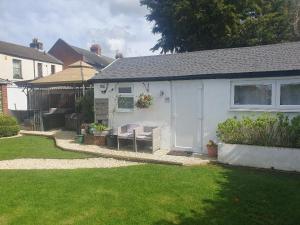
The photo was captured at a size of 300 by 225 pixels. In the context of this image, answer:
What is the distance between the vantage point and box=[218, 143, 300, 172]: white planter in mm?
7926

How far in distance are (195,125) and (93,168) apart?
420cm

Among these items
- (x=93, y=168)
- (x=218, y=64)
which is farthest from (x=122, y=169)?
(x=218, y=64)

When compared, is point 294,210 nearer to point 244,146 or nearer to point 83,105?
point 244,146

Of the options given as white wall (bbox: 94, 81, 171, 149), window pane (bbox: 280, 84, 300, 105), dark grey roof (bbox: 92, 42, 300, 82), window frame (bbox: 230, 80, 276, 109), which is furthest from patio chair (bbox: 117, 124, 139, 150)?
window pane (bbox: 280, 84, 300, 105)

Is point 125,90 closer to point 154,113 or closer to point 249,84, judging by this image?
point 154,113

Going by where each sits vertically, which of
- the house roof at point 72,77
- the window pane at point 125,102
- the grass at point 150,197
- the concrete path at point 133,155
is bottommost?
the grass at point 150,197

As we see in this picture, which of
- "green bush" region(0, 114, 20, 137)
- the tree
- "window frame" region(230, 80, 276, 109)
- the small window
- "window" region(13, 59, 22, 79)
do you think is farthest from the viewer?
"window" region(13, 59, 22, 79)

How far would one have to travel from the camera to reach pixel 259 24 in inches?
864

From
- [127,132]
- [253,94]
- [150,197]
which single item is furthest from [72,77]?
[150,197]

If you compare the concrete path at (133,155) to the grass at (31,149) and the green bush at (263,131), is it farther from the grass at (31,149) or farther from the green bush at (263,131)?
the green bush at (263,131)

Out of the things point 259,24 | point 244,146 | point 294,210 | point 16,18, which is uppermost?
point 259,24

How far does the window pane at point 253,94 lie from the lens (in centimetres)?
922

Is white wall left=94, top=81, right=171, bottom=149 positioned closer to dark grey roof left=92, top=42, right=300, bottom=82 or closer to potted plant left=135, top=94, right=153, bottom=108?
potted plant left=135, top=94, right=153, bottom=108

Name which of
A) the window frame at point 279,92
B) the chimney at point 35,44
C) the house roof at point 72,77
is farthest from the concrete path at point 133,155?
the chimney at point 35,44
